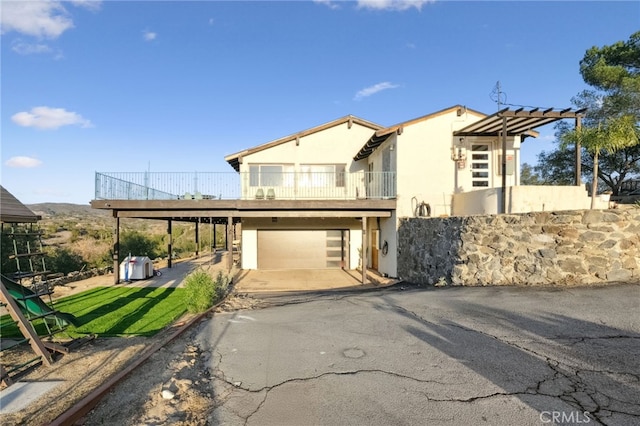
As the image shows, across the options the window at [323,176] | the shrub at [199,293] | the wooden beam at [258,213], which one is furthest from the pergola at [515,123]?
the shrub at [199,293]

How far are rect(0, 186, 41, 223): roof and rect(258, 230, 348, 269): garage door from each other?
11.5 metres

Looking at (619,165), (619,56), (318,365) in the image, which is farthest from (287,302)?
(619,56)

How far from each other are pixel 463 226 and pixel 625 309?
4.19 metres

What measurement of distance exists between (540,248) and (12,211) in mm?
10574

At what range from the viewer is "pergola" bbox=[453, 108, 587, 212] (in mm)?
10641

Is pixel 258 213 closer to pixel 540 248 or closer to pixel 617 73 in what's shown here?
pixel 540 248

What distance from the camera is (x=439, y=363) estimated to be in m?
4.36

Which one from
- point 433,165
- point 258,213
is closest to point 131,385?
point 258,213

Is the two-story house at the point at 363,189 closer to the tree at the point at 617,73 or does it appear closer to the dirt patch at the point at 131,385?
the dirt patch at the point at 131,385

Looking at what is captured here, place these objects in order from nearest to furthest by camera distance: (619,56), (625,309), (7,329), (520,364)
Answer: (520,364) → (625,309) → (7,329) → (619,56)

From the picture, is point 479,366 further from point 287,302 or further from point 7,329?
point 7,329

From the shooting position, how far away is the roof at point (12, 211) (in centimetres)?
542

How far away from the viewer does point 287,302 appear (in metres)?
9.27

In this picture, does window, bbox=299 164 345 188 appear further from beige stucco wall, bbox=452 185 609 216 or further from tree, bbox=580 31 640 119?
tree, bbox=580 31 640 119
